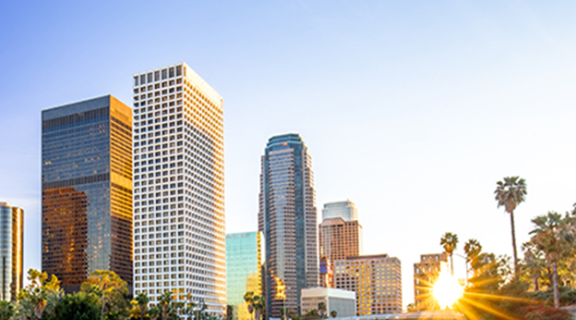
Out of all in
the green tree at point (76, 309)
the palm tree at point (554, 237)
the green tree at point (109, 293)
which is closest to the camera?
the palm tree at point (554, 237)

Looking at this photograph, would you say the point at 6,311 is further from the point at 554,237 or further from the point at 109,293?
the point at 554,237

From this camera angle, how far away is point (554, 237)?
3019 inches

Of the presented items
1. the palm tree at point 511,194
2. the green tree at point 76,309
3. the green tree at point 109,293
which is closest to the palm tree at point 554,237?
the palm tree at point 511,194

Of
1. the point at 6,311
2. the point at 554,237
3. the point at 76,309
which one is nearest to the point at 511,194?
the point at 554,237

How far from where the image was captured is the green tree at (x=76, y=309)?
327ft

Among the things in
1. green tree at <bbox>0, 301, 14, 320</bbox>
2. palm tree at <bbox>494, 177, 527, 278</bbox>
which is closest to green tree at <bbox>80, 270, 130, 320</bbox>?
green tree at <bbox>0, 301, 14, 320</bbox>

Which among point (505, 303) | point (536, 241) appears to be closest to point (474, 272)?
point (505, 303)

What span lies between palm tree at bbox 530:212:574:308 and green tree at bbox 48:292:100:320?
70.0 meters

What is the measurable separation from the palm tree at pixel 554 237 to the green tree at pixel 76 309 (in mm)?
70001

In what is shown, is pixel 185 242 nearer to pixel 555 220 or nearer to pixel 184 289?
pixel 184 289

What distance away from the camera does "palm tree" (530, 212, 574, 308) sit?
75.9 meters

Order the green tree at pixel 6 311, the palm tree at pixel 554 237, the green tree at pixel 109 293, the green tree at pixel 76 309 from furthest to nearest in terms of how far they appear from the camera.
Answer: the green tree at pixel 109 293
the green tree at pixel 6 311
the green tree at pixel 76 309
the palm tree at pixel 554 237

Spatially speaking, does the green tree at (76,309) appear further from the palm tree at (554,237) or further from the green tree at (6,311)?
the palm tree at (554,237)

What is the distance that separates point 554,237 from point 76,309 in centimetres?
7412
